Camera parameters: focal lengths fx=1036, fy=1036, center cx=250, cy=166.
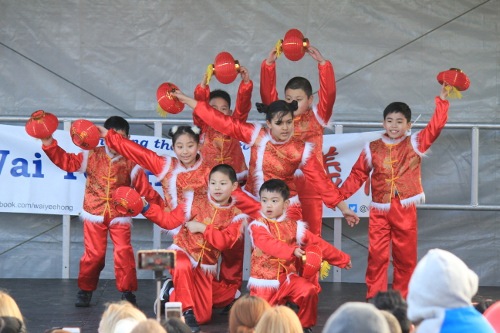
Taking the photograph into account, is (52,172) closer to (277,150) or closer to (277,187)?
(277,150)

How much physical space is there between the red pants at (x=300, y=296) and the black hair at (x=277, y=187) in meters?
0.46

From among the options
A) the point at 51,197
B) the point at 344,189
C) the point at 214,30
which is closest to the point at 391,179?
the point at 344,189

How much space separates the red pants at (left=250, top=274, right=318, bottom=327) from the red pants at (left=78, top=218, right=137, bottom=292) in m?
1.00

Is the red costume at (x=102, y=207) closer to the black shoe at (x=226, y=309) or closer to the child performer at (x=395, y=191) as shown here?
the black shoe at (x=226, y=309)

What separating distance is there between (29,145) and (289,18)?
1945 millimetres

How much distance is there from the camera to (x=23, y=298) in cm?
646

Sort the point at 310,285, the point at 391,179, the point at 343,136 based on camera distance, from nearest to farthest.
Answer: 1. the point at 310,285
2. the point at 391,179
3. the point at 343,136

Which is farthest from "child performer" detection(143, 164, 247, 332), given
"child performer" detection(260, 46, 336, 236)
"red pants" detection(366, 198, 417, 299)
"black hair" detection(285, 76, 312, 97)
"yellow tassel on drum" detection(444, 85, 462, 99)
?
"yellow tassel on drum" detection(444, 85, 462, 99)

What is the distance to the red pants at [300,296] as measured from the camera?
554cm

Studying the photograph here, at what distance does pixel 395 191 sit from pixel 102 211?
1.76m

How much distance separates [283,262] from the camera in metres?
5.61

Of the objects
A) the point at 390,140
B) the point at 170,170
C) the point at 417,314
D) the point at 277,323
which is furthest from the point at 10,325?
the point at 390,140

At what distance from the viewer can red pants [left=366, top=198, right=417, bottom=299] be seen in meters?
6.18

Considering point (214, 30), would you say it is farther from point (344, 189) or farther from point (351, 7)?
point (344, 189)
